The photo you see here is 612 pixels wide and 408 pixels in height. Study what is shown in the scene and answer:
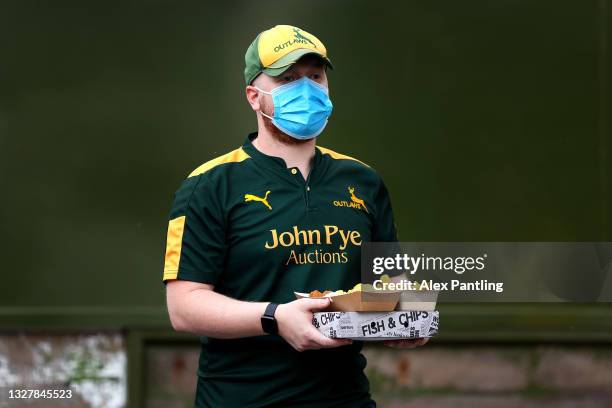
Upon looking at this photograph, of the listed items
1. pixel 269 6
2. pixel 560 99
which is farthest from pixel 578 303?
pixel 269 6

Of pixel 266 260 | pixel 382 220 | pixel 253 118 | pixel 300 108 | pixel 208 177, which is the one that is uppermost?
pixel 253 118

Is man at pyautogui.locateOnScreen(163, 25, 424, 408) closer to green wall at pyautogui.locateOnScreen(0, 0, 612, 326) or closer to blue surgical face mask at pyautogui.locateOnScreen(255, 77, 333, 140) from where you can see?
blue surgical face mask at pyautogui.locateOnScreen(255, 77, 333, 140)

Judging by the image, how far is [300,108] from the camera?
328cm

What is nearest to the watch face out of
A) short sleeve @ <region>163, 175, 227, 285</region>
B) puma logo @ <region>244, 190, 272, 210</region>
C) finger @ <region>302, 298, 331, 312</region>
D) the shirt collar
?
finger @ <region>302, 298, 331, 312</region>

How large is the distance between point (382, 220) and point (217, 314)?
2.27 feet

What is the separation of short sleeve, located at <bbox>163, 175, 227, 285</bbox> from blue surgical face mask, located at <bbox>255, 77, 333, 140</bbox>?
0.32m

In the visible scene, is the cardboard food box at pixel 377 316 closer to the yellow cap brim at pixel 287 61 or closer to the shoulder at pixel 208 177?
the shoulder at pixel 208 177

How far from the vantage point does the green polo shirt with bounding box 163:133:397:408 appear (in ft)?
10.3

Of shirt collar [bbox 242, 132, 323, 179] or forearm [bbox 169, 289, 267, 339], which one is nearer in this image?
forearm [bbox 169, 289, 267, 339]

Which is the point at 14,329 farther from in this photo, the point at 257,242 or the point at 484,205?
the point at 257,242

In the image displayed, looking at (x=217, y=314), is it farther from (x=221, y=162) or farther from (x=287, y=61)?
(x=287, y=61)

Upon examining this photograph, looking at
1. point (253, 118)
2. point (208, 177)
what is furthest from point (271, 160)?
point (253, 118)

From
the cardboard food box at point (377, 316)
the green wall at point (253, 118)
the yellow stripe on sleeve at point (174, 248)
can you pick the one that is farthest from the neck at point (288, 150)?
the green wall at point (253, 118)

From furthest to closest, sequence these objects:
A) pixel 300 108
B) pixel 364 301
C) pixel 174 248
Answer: pixel 300 108 → pixel 174 248 → pixel 364 301
